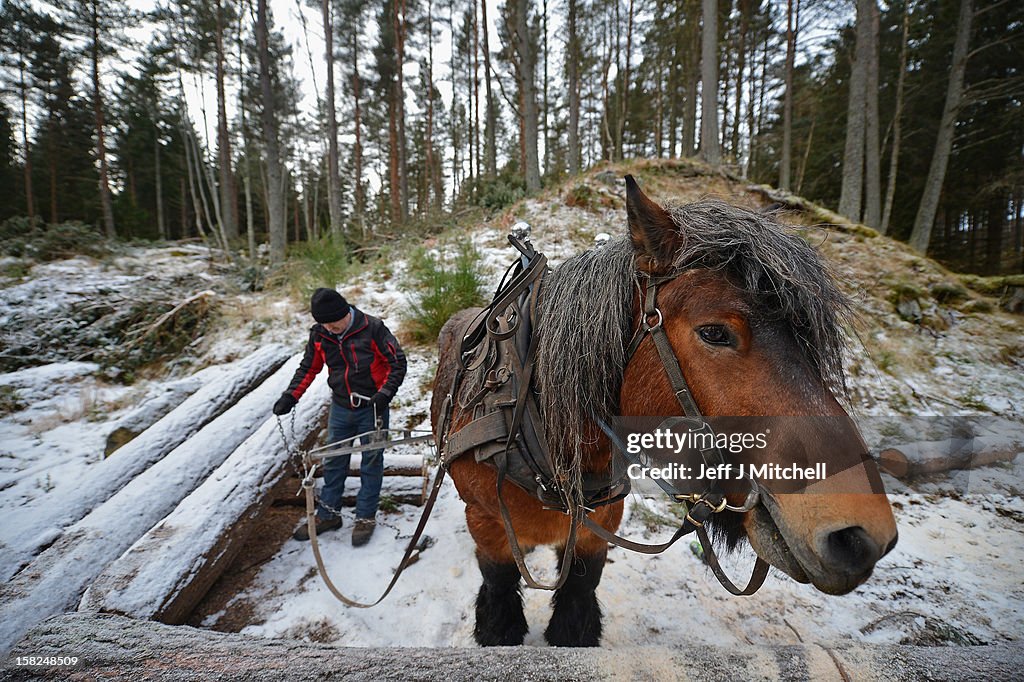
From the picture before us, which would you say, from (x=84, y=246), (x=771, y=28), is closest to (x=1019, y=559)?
(x=771, y=28)

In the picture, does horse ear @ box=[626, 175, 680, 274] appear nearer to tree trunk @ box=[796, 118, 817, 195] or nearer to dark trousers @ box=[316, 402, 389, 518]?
dark trousers @ box=[316, 402, 389, 518]

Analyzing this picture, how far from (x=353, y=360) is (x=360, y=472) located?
1.00 meters

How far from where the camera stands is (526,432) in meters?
1.45

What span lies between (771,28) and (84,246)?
71.2ft

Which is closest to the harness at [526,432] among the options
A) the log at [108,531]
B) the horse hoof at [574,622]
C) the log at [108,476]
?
the horse hoof at [574,622]

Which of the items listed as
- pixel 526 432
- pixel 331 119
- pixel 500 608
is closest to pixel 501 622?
pixel 500 608

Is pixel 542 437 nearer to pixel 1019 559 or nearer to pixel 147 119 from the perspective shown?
pixel 1019 559

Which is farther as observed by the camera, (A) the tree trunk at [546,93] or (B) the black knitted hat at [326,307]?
(A) the tree trunk at [546,93]

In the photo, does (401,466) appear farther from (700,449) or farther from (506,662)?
(700,449)

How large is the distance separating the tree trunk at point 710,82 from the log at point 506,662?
1055 cm

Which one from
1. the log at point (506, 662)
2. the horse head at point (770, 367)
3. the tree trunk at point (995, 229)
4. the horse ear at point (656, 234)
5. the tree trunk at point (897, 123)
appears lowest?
the log at point (506, 662)

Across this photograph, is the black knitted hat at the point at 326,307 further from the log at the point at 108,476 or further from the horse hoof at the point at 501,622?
the horse hoof at the point at 501,622

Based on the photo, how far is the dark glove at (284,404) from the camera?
266 cm

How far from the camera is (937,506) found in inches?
122
